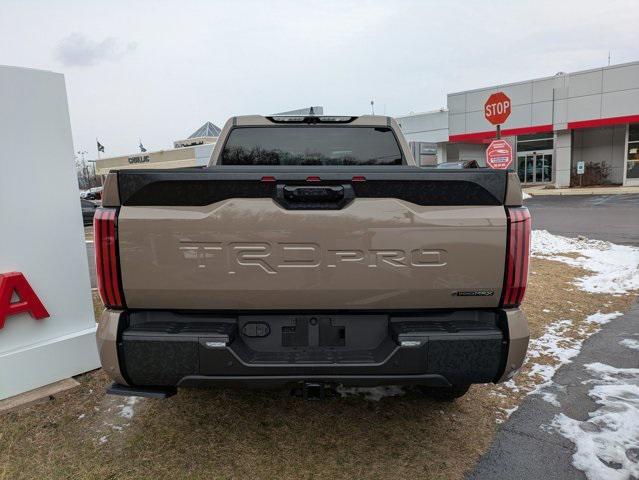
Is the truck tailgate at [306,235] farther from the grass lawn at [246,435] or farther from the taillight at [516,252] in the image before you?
the grass lawn at [246,435]

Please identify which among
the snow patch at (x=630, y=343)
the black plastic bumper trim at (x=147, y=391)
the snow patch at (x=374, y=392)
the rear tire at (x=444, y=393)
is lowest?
the snow patch at (x=630, y=343)

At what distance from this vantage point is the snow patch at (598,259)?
7.14 m

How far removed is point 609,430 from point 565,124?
32834 mm

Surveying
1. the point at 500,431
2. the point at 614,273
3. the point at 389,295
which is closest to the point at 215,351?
the point at 389,295

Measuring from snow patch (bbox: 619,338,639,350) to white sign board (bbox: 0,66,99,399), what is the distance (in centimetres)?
528

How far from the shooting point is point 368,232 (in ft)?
8.16

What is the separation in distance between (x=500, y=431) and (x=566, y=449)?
0.41 metres

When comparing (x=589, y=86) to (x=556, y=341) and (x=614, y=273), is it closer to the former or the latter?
(x=614, y=273)

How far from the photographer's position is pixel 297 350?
8.71 feet

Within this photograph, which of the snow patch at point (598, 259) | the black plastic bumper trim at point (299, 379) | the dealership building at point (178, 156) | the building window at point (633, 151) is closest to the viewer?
the black plastic bumper trim at point (299, 379)

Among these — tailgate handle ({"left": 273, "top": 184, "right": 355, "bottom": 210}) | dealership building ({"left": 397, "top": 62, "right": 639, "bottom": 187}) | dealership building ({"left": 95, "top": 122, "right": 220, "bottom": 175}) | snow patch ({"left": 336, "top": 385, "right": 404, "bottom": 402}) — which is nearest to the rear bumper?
tailgate handle ({"left": 273, "top": 184, "right": 355, "bottom": 210})

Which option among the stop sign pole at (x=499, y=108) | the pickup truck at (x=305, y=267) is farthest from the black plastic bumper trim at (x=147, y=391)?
the stop sign pole at (x=499, y=108)

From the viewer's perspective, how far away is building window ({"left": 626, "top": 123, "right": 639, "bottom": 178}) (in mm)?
30734

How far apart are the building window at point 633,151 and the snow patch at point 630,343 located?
105 feet
